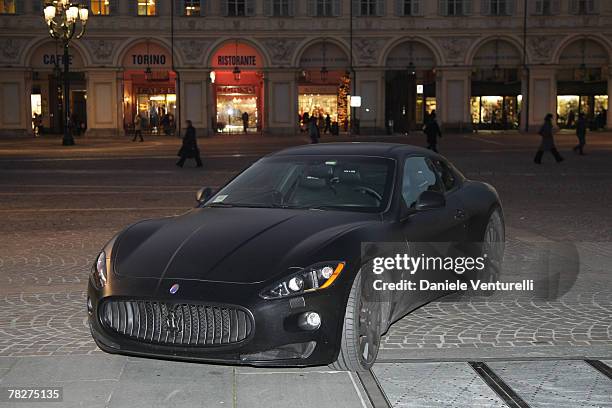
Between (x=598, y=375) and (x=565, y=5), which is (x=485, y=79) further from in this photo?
(x=598, y=375)

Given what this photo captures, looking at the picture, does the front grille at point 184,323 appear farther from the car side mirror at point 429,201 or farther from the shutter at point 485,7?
the shutter at point 485,7

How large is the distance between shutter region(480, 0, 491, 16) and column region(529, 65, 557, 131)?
4.44 meters

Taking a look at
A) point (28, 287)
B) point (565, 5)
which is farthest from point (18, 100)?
point (28, 287)

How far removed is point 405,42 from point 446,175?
4867 cm

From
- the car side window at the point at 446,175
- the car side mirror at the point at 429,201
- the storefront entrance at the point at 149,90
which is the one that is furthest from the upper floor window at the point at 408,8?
the car side mirror at the point at 429,201

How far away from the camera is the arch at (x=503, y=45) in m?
55.2

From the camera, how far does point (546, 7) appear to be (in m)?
55.2

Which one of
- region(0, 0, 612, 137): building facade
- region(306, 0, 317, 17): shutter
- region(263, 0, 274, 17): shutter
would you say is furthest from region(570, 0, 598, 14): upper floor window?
region(263, 0, 274, 17): shutter

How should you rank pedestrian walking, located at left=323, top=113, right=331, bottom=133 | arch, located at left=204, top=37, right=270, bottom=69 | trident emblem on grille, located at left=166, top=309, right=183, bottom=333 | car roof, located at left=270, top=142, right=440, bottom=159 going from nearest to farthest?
trident emblem on grille, located at left=166, top=309, right=183, bottom=333, car roof, located at left=270, top=142, right=440, bottom=159, arch, located at left=204, top=37, right=270, bottom=69, pedestrian walking, located at left=323, top=113, right=331, bottom=133

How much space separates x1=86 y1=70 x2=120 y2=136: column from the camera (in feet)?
178

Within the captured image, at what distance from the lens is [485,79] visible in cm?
5975

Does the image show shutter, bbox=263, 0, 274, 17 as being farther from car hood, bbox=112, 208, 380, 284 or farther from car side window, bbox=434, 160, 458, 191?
car hood, bbox=112, 208, 380, 284

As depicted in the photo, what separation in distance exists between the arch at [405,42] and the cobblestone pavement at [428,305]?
1167 inches

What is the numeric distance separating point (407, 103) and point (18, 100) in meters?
24.9
